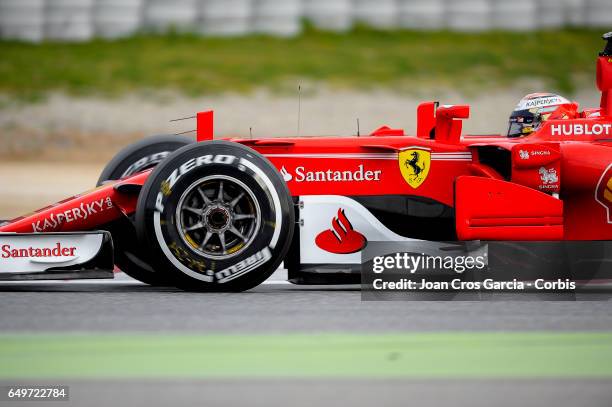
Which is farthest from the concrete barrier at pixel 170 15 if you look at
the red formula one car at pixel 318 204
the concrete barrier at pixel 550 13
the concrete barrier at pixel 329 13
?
the red formula one car at pixel 318 204

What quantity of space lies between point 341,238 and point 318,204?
24 cm

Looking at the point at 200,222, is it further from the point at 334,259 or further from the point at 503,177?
the point at 503,177

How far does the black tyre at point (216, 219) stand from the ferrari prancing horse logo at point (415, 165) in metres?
0.80

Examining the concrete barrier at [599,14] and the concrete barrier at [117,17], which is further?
the concrete barrier at [599,14]

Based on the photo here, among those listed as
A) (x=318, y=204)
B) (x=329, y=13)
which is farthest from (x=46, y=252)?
(x=329, y=13)

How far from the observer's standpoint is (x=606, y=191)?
21.0ft

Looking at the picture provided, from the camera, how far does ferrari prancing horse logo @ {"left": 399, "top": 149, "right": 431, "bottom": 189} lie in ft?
21.2

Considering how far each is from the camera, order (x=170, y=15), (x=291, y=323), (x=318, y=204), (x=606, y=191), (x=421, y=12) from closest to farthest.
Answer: (x=291, y=323) → (x=318, y=204) → (x=606, y=191) → (x=421, y=12) → (x=170, y=15)

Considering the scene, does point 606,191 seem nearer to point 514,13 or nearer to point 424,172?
point 424,172

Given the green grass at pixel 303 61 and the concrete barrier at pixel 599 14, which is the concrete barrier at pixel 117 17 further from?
the concrete barrier at pixel 599 14

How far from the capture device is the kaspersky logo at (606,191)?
6.37 m

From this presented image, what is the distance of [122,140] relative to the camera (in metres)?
20.3

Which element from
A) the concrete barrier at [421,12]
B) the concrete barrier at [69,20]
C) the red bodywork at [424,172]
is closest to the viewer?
the red bodywork at [424,172]

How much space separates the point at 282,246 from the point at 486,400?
9.05ft
